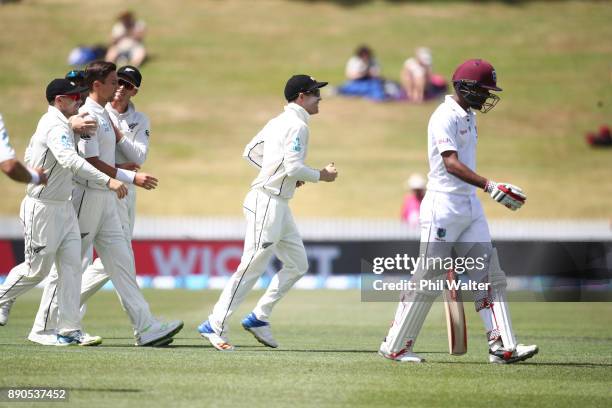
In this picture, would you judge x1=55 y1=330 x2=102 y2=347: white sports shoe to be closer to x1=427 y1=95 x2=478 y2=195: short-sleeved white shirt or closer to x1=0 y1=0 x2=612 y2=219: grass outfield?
x1=427 y1=95 x2=478 y2=195: short-sleeved white shirt

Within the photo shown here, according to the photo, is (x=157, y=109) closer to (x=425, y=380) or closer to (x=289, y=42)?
(x=289, y=42)

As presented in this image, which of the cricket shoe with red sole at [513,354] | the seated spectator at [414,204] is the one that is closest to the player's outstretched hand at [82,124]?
the cricket shoe with red sole at [513,354]

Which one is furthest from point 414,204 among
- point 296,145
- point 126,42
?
point 126,42

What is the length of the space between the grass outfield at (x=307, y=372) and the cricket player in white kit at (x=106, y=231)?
24cm

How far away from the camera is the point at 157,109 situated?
125ft

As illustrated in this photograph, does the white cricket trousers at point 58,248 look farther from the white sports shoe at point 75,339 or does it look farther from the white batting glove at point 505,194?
the white batting glove at point 505,194

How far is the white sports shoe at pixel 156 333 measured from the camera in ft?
33.0

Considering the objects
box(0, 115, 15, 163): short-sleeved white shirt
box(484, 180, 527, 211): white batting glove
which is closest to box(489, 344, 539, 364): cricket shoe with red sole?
box(484, 180, 527, 211): white batting glove

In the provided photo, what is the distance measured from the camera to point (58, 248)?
32.1 ft

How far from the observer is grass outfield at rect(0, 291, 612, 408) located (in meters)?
7.36

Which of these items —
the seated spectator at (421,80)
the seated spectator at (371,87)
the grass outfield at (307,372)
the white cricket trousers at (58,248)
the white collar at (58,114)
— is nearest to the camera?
the grass outfield at (307,372)

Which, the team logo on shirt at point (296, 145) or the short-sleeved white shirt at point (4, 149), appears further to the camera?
the team logo on shirt at point (296, 145)

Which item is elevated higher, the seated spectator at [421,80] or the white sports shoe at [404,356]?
the seated spectator at [421,80]

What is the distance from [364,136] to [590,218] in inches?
307
